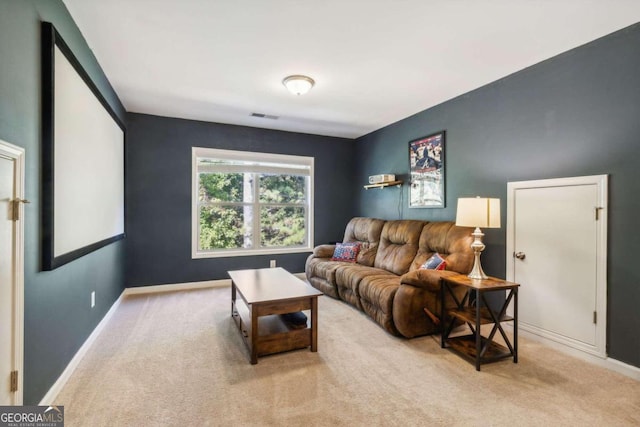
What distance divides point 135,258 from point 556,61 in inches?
213

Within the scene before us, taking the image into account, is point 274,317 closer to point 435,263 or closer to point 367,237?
point 435,263

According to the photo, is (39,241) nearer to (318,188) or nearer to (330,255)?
(330,255)

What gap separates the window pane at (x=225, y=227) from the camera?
4848 millimetres

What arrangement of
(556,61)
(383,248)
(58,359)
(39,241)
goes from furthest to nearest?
(383,248) < (556,61) < (58,359) < (39,241)

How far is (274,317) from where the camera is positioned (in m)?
3.00

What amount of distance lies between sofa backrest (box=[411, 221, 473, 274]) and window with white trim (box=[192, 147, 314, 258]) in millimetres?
2410

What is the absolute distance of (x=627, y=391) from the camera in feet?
6.77

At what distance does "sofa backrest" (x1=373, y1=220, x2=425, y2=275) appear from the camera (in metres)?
3.69

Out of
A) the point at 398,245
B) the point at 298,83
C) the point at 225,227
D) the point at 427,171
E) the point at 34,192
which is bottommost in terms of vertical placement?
the point at 398,245

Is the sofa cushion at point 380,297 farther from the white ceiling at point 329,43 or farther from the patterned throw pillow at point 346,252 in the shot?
the white ceiling at point 329,43

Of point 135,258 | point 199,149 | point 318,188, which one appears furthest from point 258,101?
point 135,258

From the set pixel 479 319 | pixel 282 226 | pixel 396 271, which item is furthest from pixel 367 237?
pixel 479 319

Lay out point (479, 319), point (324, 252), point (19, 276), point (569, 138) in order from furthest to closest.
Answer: point (324, 252)
point (569, 138)
point (479, 319)
point (19, 276)

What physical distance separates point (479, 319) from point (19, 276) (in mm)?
2928
